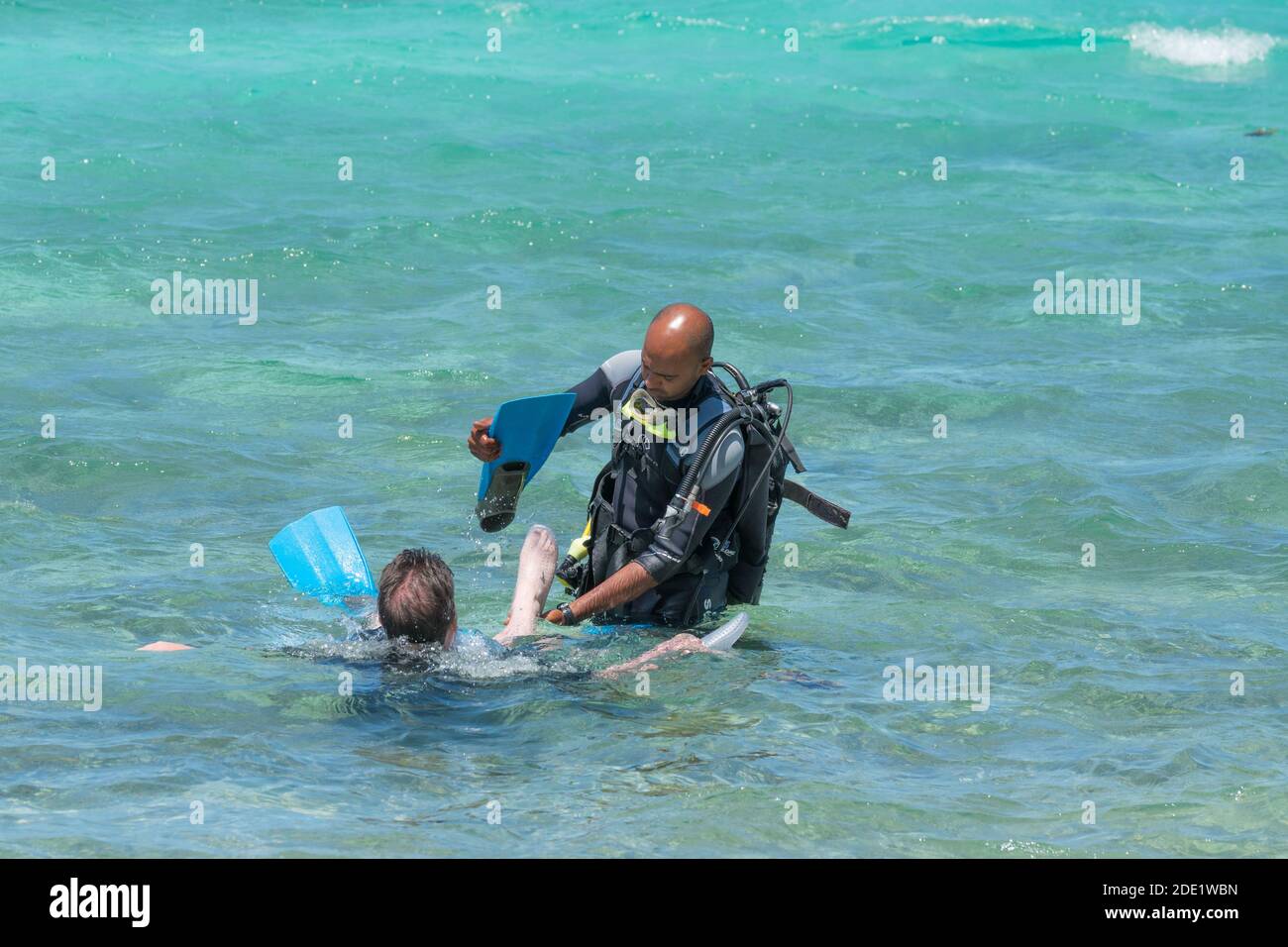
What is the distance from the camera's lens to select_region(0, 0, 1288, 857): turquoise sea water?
5.11 meters

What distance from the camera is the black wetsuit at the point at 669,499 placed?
5.91 meters

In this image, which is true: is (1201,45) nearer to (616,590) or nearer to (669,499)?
(669,499)

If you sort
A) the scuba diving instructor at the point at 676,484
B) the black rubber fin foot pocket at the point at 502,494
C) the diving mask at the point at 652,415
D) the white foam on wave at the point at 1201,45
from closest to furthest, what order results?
the scuba diving instructor at the point at 676,484, the diving mask at the point at 652,415, the black rubber fin foot pocket at the point at 502,494, the white foam on wave at the point at 1201,45

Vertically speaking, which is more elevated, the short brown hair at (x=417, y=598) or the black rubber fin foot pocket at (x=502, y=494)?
the black rubber fin foot pocket at (x=502, y=494)

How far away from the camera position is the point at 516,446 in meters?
6.30

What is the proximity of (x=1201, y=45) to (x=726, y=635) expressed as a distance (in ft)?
81.0

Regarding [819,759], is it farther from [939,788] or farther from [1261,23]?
[1261,23]

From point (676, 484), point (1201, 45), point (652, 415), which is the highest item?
point (1201, 45)

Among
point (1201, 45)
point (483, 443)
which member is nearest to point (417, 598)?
point (483, 443)

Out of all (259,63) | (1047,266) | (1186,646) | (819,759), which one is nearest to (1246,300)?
(1047,266)

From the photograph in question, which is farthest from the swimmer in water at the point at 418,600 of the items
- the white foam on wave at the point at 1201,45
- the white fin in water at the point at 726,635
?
the white foam on wave at the point at 1201,45

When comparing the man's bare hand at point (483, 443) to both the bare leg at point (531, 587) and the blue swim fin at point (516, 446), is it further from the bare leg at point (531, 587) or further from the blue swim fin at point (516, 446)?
the bare leg at point (531, 587)

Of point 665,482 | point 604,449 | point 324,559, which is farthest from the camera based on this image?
point 604,449

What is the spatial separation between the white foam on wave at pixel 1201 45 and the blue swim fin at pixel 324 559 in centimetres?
2350
